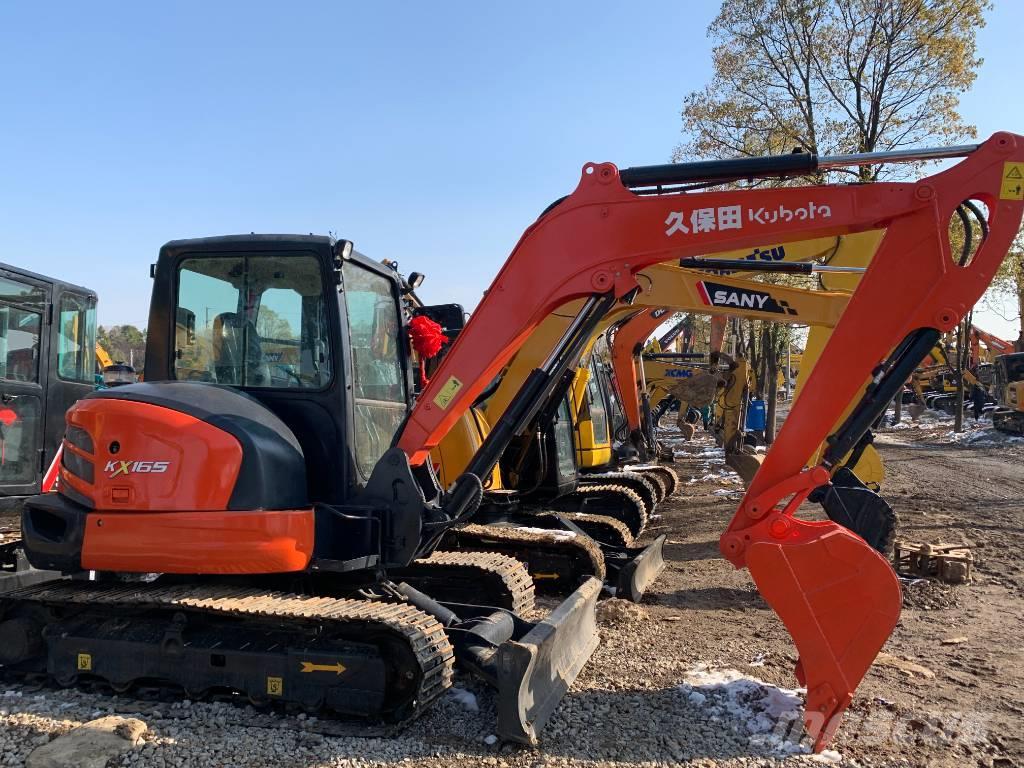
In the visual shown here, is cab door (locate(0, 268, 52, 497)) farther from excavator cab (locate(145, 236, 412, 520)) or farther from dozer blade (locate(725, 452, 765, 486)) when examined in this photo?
dozer blade (locate(725, 452, 765, 486))

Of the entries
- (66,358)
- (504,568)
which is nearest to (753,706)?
(504,568)

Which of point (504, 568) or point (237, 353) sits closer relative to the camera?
point (237, 353)

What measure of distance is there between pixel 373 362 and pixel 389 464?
0.70 meters

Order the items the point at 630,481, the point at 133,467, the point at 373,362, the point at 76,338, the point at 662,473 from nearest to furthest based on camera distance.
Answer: the point at 133,467, the point at 373,362, the point at 76,338, the point at 630,481, the point at 662,473

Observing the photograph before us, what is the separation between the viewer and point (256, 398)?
4617 mm

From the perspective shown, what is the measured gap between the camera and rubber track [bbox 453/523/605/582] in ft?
21.4

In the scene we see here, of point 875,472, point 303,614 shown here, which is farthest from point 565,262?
point 875,472

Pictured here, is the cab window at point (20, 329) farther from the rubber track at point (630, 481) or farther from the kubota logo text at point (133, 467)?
the rubber track at point (630, 481)

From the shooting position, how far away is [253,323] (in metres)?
4.66

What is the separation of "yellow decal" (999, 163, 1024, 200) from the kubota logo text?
426 cm

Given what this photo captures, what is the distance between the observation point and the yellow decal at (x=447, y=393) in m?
4.43

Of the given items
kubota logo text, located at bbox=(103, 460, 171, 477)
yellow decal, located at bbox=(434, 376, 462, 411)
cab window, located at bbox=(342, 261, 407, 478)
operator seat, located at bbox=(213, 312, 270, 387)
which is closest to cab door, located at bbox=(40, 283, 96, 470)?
operator seat, located at bbox=(213, 312, 270, 387)

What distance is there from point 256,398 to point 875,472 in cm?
637

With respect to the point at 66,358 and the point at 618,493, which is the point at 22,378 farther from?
the point at 618,493
